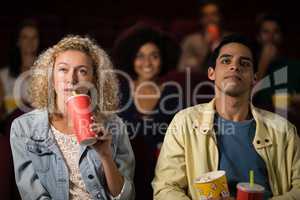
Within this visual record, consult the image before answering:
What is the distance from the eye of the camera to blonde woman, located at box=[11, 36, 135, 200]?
1729 millimetres

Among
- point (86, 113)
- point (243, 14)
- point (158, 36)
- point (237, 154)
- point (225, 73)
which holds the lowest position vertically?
point (237, 154)

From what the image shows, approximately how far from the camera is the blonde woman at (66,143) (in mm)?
1729

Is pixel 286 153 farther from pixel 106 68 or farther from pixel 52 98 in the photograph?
pixel 52 98

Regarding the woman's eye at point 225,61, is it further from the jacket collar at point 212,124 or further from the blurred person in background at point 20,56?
the blurred person in background at point 20,56

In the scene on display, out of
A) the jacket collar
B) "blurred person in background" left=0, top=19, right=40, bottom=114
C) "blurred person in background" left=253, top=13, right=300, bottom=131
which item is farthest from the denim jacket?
"blurred person in background" left=0, top=19, right=40, bottom=114

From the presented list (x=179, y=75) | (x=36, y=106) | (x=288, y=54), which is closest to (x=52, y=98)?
(x=36, y=106)

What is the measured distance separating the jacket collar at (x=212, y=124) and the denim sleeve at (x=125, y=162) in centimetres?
25

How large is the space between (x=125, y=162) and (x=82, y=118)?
32 centimetres

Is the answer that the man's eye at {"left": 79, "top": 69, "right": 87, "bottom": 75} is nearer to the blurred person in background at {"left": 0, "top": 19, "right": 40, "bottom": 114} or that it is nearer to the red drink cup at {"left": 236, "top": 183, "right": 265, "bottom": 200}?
the red drink cup at {"left": 236, "top": 183, "right": 265, "bottom": 200}

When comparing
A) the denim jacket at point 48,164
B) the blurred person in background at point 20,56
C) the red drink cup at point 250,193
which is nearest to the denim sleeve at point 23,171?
the denim jacket at point 48,164

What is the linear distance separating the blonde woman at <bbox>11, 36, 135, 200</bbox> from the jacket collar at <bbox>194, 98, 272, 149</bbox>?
272 mm

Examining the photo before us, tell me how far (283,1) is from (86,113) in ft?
13.1

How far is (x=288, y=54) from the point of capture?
515 centimetres

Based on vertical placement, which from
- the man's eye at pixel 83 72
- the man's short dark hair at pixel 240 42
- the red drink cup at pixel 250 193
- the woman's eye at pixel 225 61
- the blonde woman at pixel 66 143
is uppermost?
the man's short dark hair at pixel 240 42
